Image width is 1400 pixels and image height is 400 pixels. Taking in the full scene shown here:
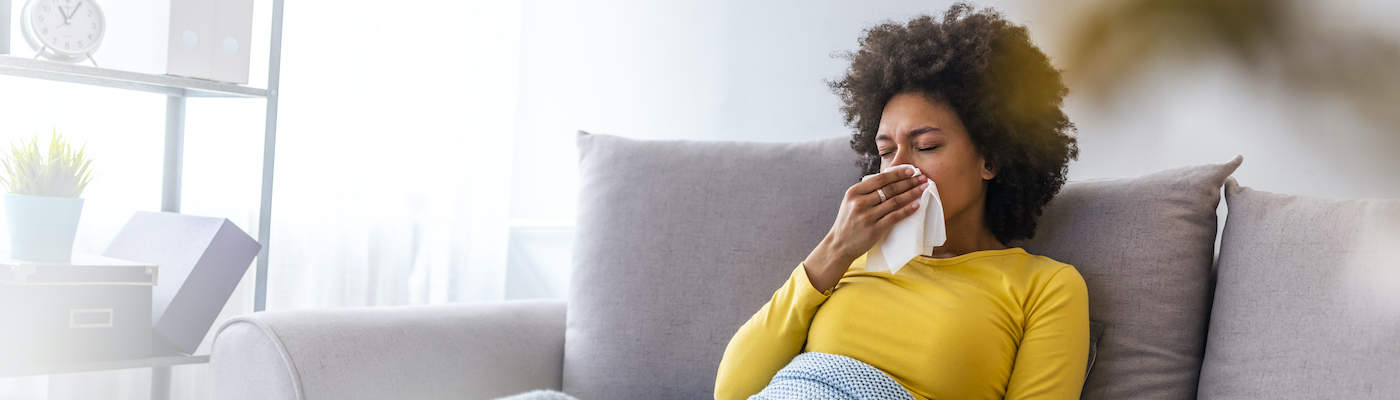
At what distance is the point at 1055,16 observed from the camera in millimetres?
168

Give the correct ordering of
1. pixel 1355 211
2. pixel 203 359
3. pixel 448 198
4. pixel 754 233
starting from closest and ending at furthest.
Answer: pixel 1355 211 < pixel 754 233 < pixel 203 359 < pixel 448 198

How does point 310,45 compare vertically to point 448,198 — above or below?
above

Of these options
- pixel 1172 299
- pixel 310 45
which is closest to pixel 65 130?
pixel 310 45

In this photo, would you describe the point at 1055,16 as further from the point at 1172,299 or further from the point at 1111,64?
the point at 1172,299

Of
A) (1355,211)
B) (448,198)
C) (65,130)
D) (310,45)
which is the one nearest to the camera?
(1355,211)

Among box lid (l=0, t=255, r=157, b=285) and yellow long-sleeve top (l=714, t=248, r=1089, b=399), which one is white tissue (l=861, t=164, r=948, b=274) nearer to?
yellow long-sleeve top (l=714, t=248, r=1089, b=399)

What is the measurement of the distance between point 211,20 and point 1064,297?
1555 millimetres

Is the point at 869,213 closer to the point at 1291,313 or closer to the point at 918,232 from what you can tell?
the point at 918,232

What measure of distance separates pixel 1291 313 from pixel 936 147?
0.45m

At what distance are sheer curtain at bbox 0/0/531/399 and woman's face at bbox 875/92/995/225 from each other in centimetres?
138

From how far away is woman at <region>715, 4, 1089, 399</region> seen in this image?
1.26m

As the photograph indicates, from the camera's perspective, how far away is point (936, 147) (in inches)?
52.8

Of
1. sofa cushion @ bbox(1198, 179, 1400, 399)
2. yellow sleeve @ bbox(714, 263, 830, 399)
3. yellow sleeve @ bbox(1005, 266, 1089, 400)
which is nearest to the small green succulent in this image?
yellow sleeve @ bbox(714, 263, 830, 399)

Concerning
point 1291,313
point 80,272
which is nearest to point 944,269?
point 1291,313
